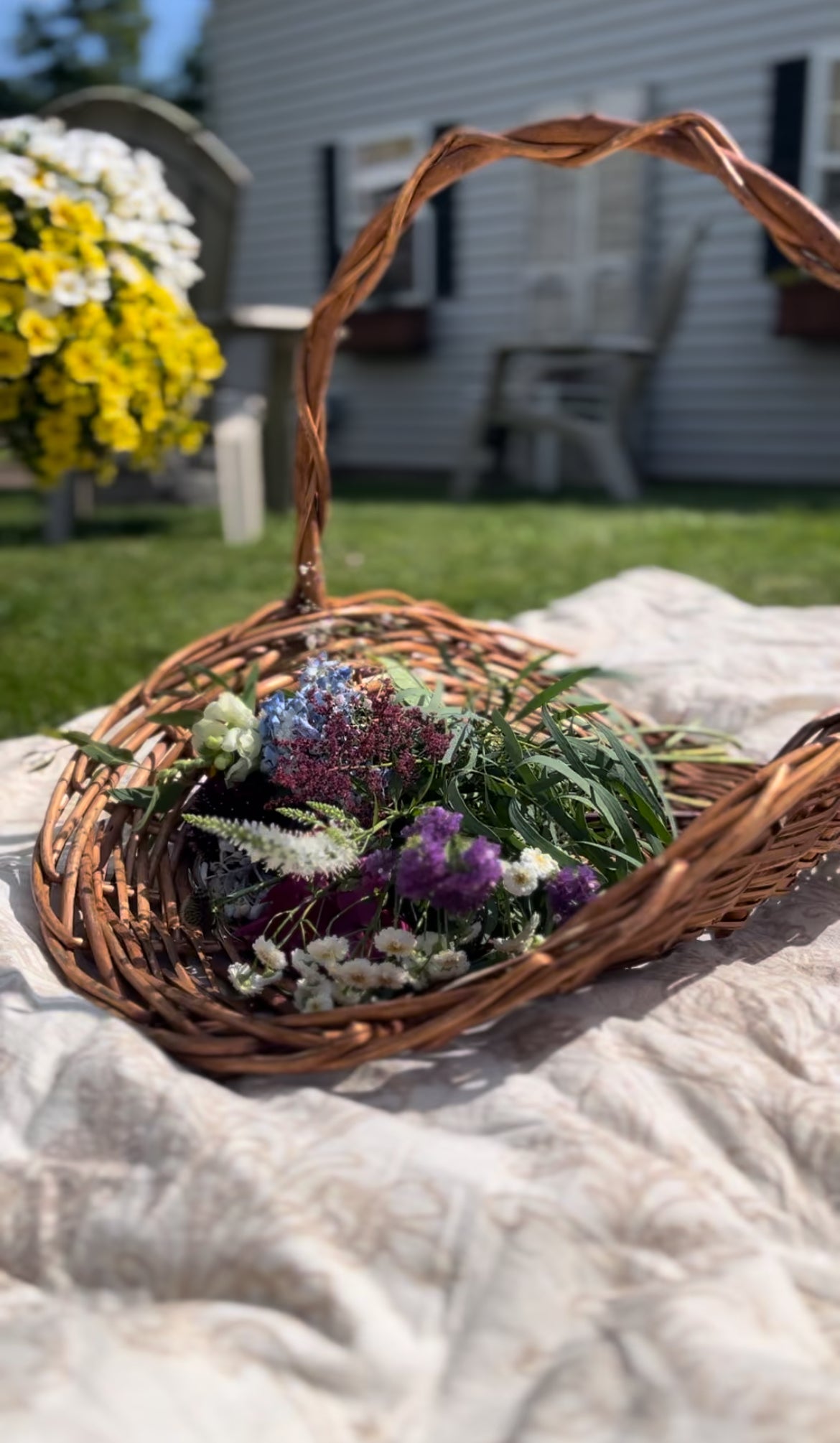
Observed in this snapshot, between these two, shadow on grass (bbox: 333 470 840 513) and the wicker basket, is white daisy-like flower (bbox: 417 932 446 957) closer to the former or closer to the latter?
the wicker basket

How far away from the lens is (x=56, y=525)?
14.2 feet

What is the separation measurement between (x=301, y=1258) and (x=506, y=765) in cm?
52

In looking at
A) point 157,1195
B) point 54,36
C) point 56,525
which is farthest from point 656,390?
point 54,36

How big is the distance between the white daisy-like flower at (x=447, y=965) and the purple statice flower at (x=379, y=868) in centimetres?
7

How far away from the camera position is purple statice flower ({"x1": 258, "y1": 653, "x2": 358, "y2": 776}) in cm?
110

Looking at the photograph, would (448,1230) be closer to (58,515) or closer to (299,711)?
(299,711)

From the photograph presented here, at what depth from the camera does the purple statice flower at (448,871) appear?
0.90 metres

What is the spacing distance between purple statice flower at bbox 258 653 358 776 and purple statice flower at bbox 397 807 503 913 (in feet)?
0.68

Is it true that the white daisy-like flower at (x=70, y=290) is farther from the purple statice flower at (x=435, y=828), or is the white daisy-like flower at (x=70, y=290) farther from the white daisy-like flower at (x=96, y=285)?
the purple statice flower at (x=435, y=828)

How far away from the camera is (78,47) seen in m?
17.1

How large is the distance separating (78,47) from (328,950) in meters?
19.3

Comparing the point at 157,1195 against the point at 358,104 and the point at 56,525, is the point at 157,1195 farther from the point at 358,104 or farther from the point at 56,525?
the point at 358,104

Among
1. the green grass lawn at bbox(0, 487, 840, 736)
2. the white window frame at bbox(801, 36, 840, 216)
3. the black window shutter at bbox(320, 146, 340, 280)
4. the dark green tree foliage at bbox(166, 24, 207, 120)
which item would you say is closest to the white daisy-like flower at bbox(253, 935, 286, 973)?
the green grass lawn at bbox(0, 487, 840, 736)

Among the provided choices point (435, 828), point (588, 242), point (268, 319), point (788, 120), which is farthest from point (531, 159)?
point (588, 242)
